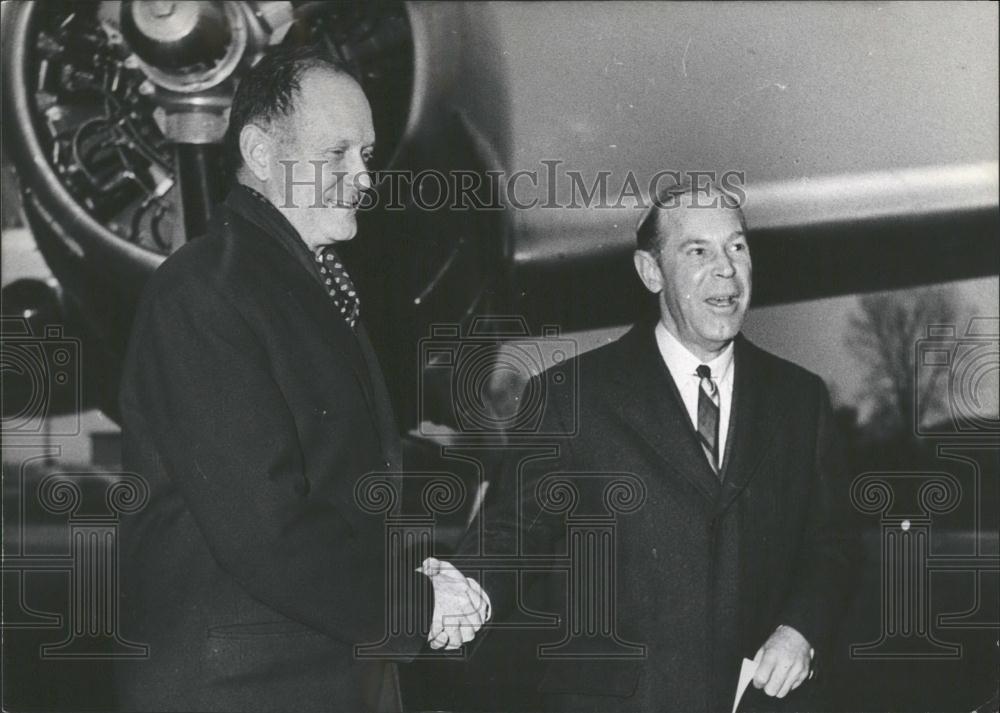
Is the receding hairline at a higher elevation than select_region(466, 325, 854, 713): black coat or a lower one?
higher

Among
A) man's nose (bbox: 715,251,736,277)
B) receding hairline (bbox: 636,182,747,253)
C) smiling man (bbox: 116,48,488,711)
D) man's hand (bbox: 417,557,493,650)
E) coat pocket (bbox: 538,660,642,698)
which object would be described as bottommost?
coat pocket (bbox: 538,660,642,698)

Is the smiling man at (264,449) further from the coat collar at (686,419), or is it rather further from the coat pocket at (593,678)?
A: the coat collar at (686,419)

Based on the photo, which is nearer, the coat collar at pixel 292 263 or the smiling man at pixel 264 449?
the smiling man at pixel 264 449

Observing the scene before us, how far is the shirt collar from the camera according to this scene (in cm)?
136

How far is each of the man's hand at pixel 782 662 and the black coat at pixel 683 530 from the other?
0.6 inches

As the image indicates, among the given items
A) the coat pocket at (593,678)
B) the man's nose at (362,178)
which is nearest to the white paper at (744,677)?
the coat pocket at (593,678)

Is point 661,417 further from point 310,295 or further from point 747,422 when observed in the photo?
point 310,295

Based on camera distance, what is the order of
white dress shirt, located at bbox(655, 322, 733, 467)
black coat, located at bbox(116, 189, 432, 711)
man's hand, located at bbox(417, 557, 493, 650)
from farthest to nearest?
white dress shirt, located at bbox(655, 322, 733, 467), man's hand, located at bbox(417, 557, 493, 650), black coat, located at bbox(116, 189, 432, 711)

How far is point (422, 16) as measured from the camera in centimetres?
144

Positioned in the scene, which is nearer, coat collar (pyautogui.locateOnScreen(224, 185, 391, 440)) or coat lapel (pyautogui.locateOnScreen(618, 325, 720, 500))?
coat collar (pyautogui.locateOnScreen(224, 185, 391, 440))

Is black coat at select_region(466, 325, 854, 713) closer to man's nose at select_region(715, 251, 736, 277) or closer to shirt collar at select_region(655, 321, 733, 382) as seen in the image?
shirt collar at select_region(655, 321, 733, 382)

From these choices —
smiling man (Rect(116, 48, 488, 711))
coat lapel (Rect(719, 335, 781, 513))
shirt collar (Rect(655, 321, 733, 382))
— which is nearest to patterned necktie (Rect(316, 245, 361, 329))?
smiling man (Rect(116, 48, 488, 711))

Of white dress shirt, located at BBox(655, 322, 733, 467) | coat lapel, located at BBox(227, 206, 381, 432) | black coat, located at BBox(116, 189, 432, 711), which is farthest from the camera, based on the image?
white dress shirt, located at BBox(655, 322, 733, 467)

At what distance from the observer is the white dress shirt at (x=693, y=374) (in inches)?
53.2
